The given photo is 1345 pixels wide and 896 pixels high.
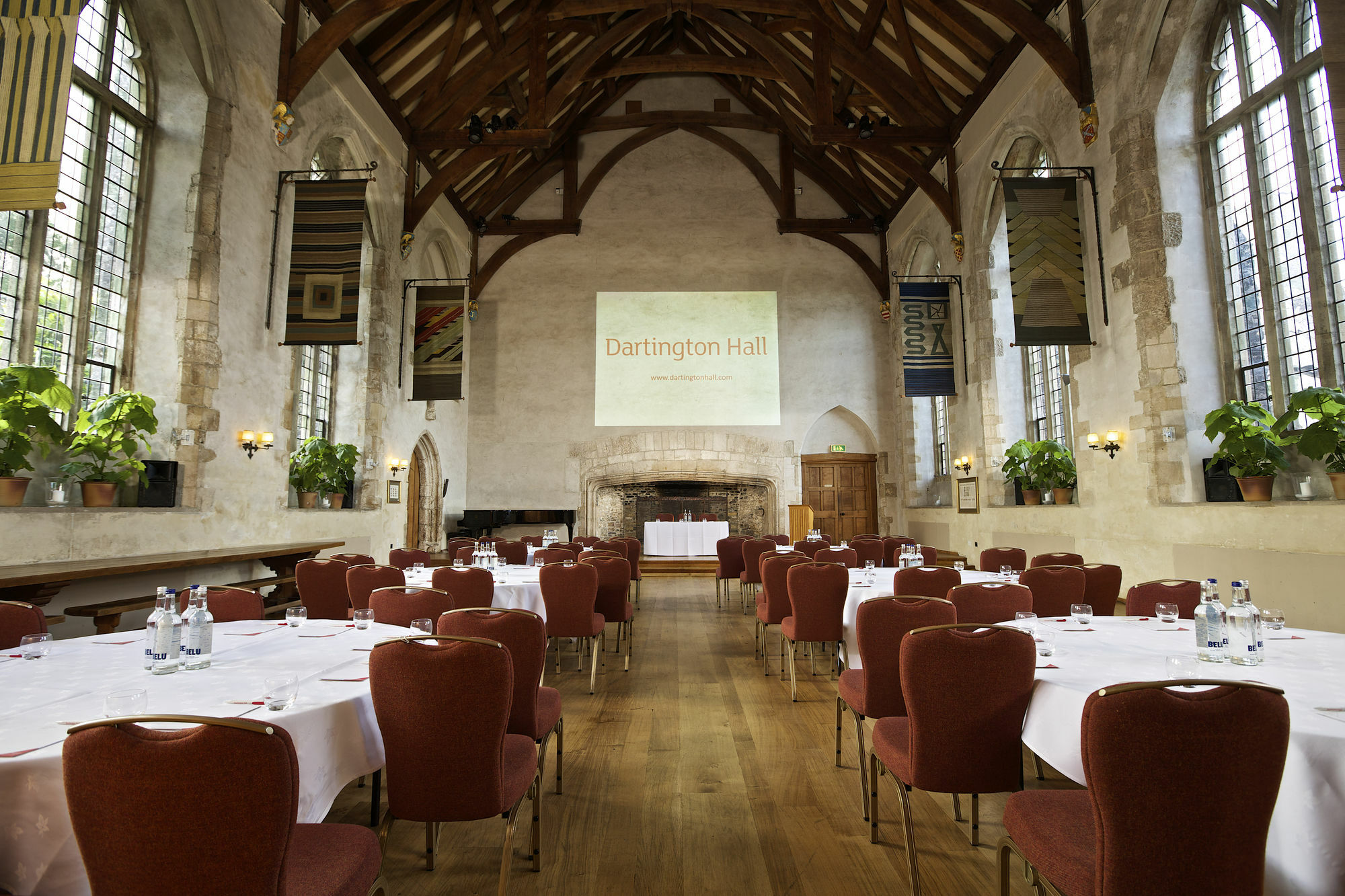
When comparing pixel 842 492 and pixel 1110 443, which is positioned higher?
pixel 1110 443

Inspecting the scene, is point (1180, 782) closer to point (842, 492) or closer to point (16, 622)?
point (16, 622)

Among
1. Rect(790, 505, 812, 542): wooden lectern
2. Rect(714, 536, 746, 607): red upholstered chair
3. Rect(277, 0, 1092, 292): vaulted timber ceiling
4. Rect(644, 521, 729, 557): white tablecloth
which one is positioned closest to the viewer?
Rect(277, 0, 1092, 292): vaulted timber ceiling

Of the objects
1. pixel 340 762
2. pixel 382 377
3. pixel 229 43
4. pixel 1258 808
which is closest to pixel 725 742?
pixel 340 762

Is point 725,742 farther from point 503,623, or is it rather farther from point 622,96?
point 622,96

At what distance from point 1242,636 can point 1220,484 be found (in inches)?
201

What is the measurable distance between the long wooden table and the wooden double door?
10.1 m

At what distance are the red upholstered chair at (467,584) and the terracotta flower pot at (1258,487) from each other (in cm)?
617

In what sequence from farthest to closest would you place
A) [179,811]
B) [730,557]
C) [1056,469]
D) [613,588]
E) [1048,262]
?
[1056,469]
[730,557]
[1048,262]
[613,588]
[179,811]

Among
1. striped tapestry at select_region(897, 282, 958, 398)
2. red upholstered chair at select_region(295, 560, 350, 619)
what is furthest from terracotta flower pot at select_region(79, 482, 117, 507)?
Answer: striped tapestry at select_region(897, 282, 958, 398)

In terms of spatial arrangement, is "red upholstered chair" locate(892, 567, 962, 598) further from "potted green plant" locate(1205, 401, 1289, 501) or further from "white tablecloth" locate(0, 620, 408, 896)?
"potted green plant" locate(1205, 401, 1289, 501)

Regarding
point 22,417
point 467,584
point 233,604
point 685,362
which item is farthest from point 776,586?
point 685,362

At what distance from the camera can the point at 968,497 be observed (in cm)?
1133

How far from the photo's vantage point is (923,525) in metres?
13.2

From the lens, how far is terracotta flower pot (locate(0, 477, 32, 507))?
4816 mm
